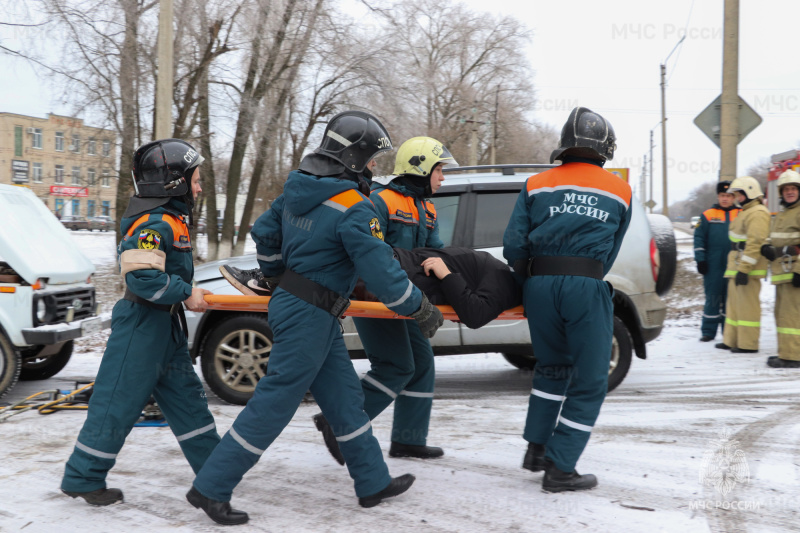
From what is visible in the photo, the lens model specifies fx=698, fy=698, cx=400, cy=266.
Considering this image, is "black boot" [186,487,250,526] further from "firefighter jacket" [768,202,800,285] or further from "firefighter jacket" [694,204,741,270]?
"firefighter jacket" [694,204,741,270]

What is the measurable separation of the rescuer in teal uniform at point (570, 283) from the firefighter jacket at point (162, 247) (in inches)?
72.1

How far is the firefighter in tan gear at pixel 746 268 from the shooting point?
8147mm

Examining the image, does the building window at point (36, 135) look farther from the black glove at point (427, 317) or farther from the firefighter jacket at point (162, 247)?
the black glove at point (427, 317)

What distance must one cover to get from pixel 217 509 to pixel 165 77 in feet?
28.2

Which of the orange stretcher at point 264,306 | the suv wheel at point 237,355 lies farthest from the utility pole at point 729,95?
the orange stretcher at point 264,306

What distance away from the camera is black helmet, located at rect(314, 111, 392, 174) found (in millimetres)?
3576

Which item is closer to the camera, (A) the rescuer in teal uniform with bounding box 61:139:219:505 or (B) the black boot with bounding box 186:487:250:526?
(B) the black boot with bounding box 186:487:250:526

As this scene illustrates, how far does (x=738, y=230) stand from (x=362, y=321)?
5975mm

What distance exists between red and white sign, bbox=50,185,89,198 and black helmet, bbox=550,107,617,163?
50.7 feet

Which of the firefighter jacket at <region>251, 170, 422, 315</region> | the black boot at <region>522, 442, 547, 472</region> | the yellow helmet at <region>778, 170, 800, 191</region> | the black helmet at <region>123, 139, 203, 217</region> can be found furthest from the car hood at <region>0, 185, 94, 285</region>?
the yellow helmet at <region>778, 170, 800, 191</region>

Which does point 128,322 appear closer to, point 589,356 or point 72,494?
point 72,494

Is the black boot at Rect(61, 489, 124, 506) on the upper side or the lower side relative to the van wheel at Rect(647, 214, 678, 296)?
lower

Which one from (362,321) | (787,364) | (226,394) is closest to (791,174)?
(787,364)

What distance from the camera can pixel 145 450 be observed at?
185 inches
